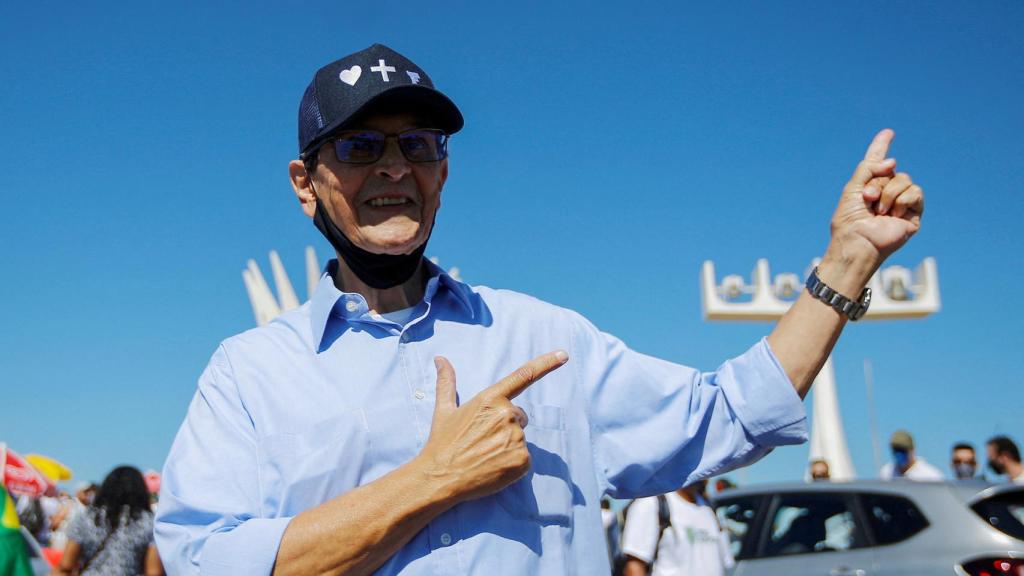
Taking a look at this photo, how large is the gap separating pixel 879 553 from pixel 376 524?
5.44 meters

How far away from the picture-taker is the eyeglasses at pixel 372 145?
2039 millimetres

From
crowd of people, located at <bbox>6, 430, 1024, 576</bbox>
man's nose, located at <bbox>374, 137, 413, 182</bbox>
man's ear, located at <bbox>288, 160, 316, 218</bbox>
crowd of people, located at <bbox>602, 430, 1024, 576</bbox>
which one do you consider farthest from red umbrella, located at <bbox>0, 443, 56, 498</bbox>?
man's nose, located at <bbox>374, 137, 413, 182</bbox>

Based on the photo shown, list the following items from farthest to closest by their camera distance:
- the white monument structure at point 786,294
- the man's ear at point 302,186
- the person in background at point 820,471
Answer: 1. the white monument structure at point 786,294
2. the person in background at point 820,471
3. the man's ear at point 302,186

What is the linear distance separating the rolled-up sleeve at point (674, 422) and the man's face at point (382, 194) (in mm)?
439

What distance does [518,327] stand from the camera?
2109mm

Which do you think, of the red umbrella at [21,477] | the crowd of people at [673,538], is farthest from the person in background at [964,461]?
the red umbrella at [21,477]

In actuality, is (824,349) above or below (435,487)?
above

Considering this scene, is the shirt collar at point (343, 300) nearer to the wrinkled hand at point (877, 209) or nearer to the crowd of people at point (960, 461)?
the wrinkled hand at point (877, 209)

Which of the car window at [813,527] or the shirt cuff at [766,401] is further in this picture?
the car window at [813,527]

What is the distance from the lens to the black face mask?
6.85ft

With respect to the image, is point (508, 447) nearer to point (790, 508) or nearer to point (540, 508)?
point (540, 508)

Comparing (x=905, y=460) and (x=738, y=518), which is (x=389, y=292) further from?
(x=905, y=460)

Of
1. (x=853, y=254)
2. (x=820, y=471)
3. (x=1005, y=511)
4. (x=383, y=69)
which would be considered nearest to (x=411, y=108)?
(x=383, y=69)


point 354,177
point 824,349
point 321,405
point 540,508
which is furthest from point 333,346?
point 824,349
